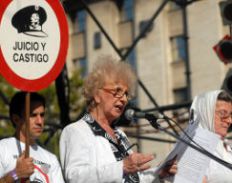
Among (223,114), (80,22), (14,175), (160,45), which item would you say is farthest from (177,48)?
(14,175)

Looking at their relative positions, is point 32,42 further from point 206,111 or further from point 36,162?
point 206,111

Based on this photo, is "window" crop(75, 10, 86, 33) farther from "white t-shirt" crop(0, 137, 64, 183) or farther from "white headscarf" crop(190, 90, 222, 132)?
"white t-shirt" crop(0, 137, 64, 183)

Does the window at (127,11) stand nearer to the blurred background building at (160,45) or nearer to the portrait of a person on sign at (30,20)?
the blurred background building at (160,45)

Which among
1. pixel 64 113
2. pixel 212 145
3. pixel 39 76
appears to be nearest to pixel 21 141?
pixel 39 76

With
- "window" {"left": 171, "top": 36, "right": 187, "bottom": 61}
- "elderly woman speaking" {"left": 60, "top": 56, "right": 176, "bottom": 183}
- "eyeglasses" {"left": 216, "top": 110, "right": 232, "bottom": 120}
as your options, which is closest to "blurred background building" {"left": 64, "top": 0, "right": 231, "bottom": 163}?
"window" {"left": 171, "top": 36, "right": 187, "bottom": 61}

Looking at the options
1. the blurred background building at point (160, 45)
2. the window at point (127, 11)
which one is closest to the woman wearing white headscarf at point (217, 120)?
the blurred background building at point (160, 45)

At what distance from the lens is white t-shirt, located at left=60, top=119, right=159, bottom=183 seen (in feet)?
14.4

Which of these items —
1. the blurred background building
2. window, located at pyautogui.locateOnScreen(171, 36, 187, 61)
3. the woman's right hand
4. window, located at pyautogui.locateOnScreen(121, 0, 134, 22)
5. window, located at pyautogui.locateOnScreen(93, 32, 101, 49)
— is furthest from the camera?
window, located at pyautogui.locateOnScreen(93, 32, 101, 49)

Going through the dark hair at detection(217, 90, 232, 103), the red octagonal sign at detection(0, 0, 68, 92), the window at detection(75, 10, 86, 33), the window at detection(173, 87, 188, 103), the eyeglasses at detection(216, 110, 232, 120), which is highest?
the red octagonal sign at detection(0, 0, 68, 92)

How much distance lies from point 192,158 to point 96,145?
0.53 metres

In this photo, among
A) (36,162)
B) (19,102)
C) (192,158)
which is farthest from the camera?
(19,102)

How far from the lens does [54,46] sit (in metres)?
4.71

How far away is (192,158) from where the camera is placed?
4.66 meters

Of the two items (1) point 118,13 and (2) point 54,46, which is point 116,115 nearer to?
(2) point 54,46
